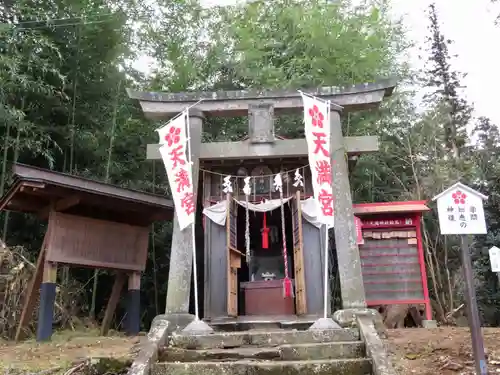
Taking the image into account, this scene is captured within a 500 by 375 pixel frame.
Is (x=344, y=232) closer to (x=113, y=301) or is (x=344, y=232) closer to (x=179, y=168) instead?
(x=179, y=168)

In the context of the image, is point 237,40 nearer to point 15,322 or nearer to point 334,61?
point 334,61

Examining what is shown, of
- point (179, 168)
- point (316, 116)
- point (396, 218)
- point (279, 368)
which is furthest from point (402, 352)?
point (396, 218)

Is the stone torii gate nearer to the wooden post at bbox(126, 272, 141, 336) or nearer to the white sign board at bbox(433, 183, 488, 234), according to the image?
the white sign board at bbox(433, 183, 488, 234)

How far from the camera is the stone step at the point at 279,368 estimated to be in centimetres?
470

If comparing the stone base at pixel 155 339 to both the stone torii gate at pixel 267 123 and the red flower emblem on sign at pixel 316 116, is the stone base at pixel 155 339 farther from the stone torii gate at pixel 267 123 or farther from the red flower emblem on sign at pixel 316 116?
the red flower emblem on sign at pixel 316 116

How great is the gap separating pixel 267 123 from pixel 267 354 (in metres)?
4.15

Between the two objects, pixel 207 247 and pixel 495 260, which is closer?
pixel 495 260

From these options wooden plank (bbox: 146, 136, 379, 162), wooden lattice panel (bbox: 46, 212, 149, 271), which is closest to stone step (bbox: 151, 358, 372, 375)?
wooden lattice panel (bbox: 46, 212, 149, 271)

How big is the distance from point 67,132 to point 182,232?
5087mm

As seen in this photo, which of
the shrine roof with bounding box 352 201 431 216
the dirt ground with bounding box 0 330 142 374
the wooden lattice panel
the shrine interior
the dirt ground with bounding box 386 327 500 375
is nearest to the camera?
the dirt ground with bounding box 386 327 500 375

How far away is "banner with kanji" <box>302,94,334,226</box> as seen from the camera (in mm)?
6703

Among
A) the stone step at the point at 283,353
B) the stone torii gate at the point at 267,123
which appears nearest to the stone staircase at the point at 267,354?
the stone step at the point at 283,353

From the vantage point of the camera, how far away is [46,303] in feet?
24.0

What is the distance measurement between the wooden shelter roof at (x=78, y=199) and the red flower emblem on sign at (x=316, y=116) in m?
3.53
